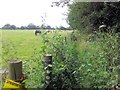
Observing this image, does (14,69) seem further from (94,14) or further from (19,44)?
(94,14)

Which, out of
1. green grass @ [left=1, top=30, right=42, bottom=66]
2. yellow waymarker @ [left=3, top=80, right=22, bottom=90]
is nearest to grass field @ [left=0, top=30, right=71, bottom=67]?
green grass @ [left=1, top=30, right=42, bottom=66]

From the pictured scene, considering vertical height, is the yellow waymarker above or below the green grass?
below

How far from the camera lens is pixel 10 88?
161cm

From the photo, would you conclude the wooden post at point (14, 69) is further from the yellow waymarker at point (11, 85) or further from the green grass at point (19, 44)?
the green grass at point (19, 44)

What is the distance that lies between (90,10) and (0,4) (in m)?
2.41

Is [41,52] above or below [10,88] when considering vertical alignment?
above

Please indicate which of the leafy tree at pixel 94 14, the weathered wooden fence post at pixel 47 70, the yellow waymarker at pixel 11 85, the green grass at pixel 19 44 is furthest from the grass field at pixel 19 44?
the leafy tree at pixel 94 14

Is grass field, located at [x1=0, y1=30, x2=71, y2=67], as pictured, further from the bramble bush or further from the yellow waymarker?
the yellow waymarker

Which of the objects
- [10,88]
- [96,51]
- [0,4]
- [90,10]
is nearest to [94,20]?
[90,10]

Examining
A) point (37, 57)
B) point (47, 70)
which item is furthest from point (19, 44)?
point (47, 70)

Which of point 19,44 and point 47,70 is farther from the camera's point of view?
point 19,44

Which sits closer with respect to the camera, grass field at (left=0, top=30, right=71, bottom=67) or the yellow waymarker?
the yellow waymarker

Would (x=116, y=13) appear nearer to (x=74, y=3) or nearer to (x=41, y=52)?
(x=74, y=3)

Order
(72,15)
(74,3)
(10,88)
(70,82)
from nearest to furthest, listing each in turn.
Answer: (10,88)
(70,82)
(74,3)
(72,15)
